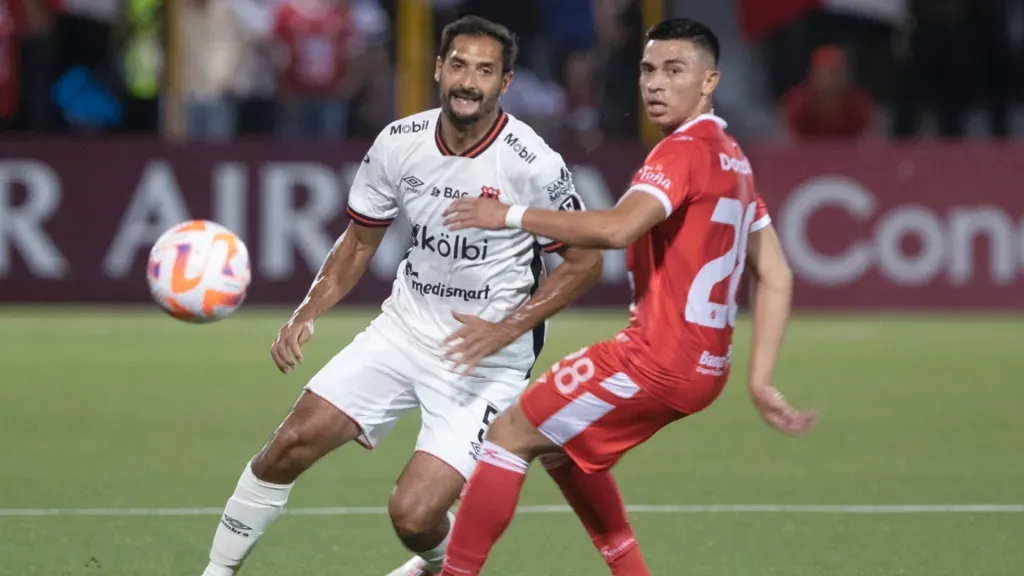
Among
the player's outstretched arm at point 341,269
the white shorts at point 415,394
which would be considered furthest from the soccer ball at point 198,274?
the white shorts at point 415,394

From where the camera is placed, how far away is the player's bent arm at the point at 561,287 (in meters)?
5.65

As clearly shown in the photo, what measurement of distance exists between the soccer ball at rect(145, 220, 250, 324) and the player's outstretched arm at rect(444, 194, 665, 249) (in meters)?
1.91

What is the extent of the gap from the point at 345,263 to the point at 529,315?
2.84 ft

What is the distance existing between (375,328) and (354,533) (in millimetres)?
1270

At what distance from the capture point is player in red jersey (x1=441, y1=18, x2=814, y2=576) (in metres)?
5.17

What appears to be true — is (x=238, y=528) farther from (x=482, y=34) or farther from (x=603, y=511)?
(x=482, y=34)

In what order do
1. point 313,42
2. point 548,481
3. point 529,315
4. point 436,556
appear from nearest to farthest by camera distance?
point 529,315 < point 436,556 < point 548,481 < point 313,42

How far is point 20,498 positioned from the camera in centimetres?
768

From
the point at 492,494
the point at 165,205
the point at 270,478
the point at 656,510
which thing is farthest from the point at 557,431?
the point at 165,205

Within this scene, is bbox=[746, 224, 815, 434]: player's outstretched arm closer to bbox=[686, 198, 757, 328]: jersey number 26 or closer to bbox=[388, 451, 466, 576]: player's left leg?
bbox=[686, 198, 757, 328]: jersey number 26

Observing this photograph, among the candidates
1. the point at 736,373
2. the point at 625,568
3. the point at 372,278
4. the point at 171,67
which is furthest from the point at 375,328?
the point at 171,67

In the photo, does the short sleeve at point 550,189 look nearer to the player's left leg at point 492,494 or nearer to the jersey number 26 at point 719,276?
the jersey number 26 at point 719,276

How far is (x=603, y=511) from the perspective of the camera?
5.54m

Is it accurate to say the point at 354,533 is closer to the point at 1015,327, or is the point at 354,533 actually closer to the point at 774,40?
the point at 1015,327
